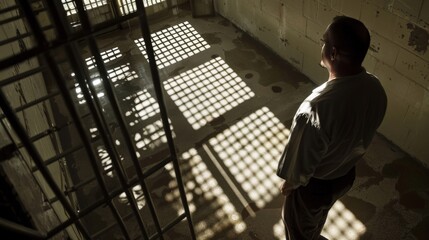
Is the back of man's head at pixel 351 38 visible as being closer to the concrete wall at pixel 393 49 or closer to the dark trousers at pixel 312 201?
the dark trousers at pixel 312 201

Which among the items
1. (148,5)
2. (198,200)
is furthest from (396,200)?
(148,5)

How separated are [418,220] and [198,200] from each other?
167 cm

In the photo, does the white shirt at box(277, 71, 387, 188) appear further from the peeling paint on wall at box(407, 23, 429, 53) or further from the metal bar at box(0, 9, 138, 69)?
the peeling paint on wall at box(407, 23, 429, 53)

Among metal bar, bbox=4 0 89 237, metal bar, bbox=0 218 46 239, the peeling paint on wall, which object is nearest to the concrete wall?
the peeling paint on wall

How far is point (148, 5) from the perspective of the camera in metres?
4.86

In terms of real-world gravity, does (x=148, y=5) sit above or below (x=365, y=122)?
below

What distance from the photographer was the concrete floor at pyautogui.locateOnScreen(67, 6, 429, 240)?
245 centimetres

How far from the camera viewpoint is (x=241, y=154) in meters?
2.97

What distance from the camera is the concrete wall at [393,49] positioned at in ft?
7.78

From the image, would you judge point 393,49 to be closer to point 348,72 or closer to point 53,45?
point 348,72

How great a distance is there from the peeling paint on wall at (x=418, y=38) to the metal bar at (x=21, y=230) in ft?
8.51

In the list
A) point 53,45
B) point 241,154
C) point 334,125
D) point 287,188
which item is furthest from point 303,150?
point 241,154

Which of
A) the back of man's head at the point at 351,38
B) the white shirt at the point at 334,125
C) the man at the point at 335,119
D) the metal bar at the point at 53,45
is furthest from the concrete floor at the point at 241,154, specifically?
the metal bar at the point at 53,45

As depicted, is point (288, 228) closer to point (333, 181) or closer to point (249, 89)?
point (333, 181)
